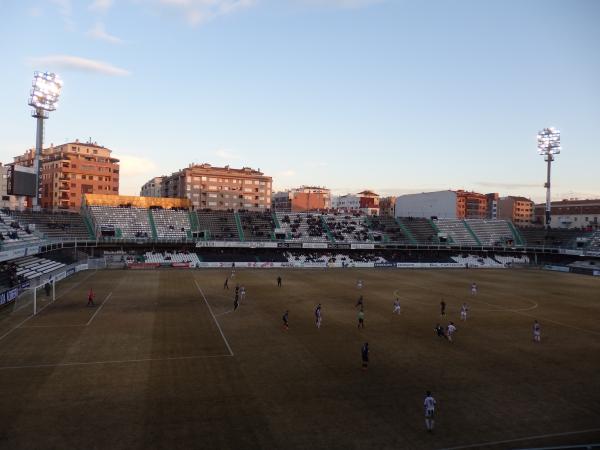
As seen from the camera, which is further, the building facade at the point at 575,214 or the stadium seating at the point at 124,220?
the building facade at the point at 575,214

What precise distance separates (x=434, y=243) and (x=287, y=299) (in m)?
58.3

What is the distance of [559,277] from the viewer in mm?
70688

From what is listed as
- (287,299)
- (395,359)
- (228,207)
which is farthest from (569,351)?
(228,207)

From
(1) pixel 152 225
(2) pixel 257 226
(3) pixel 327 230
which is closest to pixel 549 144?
(3) pixel 327 230

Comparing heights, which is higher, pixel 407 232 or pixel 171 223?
pixel 171 223

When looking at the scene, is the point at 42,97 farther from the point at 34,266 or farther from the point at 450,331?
the point at 450,331

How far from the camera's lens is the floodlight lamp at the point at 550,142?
9838cm

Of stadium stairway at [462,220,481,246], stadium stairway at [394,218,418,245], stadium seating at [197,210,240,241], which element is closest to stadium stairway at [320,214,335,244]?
stadium stairway at [394,218,418,245]

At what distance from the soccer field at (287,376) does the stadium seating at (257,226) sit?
46.0 m

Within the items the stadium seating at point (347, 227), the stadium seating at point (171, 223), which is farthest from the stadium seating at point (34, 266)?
the stadium seating at point (347, 227)

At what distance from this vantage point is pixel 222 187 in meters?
149

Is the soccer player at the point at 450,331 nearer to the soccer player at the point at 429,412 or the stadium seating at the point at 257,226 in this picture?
the soccer player at the point at 429,412

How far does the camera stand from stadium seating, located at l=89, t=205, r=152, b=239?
79.5 meters

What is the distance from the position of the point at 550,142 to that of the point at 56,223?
328 feet
